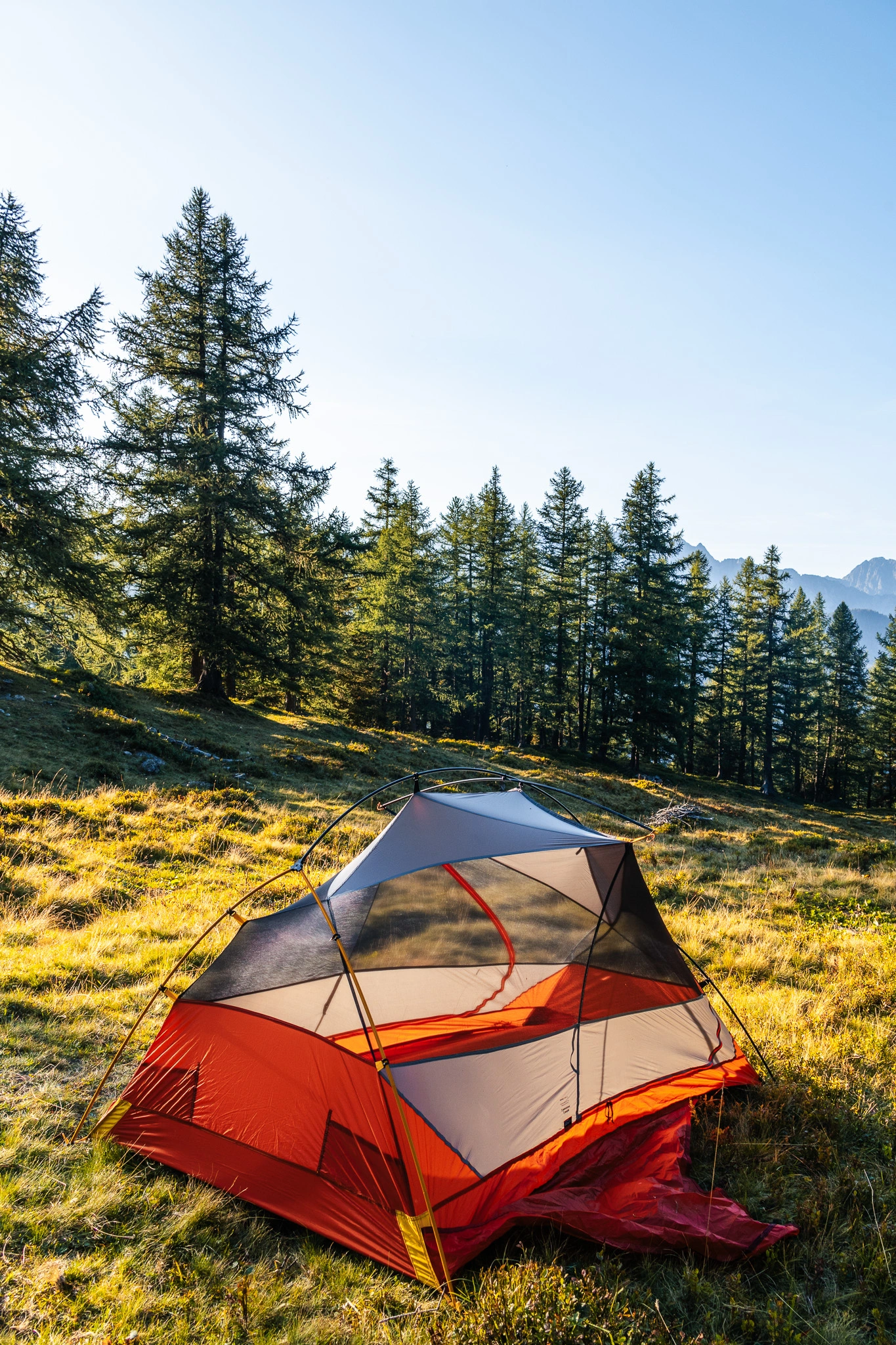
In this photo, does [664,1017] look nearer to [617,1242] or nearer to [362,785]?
[617,1242]

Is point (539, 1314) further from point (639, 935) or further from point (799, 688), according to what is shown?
point (799, 688)

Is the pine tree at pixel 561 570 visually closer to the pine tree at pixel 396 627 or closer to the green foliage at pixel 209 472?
the pine tree at pixel 396 627

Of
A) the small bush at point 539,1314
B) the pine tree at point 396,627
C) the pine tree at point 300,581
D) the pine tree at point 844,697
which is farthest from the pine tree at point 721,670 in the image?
the small bush at point 539,1314

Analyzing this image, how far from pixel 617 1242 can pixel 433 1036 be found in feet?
6.26

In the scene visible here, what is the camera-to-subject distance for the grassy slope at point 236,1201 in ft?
9.13

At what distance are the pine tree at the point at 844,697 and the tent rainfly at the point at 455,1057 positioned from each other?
4757 centimetres

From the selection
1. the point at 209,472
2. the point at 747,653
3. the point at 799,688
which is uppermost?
the point at 209,472

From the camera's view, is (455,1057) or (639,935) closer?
(455,1057)

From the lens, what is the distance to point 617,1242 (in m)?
3.12

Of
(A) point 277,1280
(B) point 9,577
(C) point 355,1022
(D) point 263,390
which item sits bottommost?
(A) point 277,1280

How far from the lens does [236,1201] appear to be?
136 inches

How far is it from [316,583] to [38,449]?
7788 millimetres

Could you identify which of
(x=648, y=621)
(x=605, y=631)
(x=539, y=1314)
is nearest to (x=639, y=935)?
(x=539, y=1314)

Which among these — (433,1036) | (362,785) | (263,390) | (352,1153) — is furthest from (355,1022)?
(263,390)
